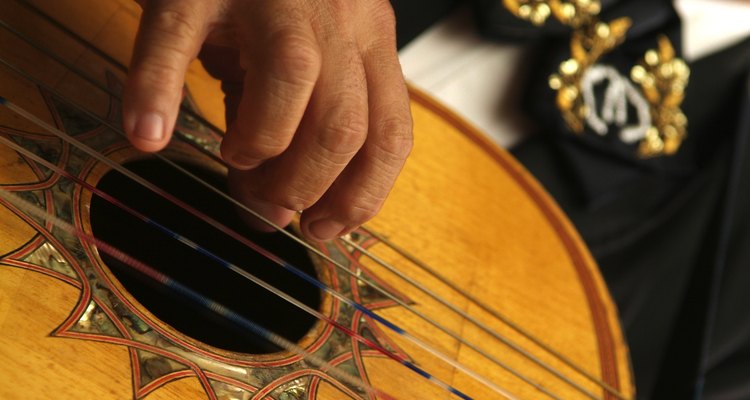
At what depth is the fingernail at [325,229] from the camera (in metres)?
0.60

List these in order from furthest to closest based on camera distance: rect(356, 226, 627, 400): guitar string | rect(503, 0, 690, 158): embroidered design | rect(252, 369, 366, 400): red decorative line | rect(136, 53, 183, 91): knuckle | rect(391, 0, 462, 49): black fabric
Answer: rect(503, 0, 690, 158): embroidered design < rect(391, 0, 462, 49): black fabric < rect(356, 226, 627, 400): guitar string < rect(252, 369, 366, 400): red decorative line < rect(136, 53, 183, 91): knuckle

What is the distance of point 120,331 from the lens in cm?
49

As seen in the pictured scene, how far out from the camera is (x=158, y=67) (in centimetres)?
43

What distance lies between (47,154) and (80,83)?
95 mm

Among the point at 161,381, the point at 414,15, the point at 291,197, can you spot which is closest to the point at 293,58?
the point at 291,197

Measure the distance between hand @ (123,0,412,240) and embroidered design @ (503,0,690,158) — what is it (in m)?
0.72

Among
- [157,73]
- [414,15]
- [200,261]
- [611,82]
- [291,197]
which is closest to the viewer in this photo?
[157,73]

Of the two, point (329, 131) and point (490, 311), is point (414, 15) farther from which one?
point (329, 131)

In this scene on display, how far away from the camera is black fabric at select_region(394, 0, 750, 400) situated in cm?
135

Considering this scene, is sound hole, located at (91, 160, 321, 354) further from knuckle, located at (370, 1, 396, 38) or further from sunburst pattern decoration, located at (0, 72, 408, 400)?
knuckle, located at (370, 1, 396, 38)

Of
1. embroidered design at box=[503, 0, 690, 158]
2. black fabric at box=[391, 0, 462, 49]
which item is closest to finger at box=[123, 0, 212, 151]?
black fabric at box=[391, 0, 462, 49]

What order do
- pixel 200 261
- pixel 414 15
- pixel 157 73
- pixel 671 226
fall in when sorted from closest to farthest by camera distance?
pixel 157 73 → pixel 200 261 → pixel 414 15 → pixel 671 226

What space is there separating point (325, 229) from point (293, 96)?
0.16m

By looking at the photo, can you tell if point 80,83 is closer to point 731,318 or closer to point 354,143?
point 354,143
